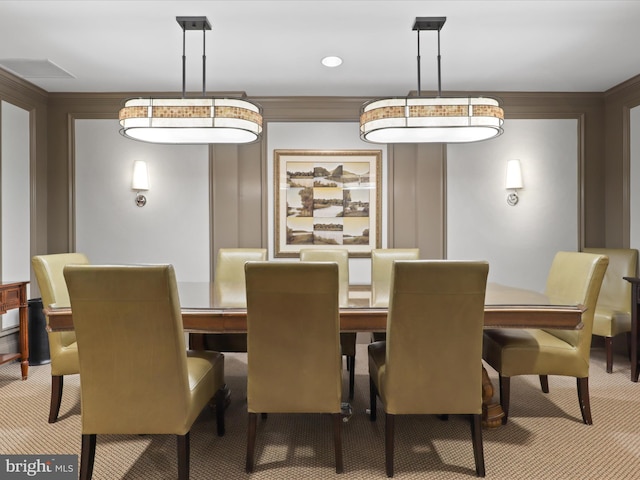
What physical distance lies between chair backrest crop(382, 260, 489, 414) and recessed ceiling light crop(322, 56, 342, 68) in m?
2.08

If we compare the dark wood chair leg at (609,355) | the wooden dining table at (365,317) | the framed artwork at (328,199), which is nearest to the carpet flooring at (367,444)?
the dark wood chair leg at (609,355)

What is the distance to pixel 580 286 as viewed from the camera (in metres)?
2.29

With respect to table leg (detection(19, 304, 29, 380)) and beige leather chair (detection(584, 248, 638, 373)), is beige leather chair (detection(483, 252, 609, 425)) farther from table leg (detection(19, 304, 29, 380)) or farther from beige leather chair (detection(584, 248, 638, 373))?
table leg (detection(19, 304, 29, 380))

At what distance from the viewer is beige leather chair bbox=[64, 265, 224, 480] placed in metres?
1.57

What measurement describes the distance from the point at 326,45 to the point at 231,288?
73.4 inches

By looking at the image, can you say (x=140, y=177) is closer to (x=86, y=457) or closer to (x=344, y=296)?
(x=344, y=296)

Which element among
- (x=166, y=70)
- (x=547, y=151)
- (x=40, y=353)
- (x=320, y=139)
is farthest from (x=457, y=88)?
(x=40, y=353)

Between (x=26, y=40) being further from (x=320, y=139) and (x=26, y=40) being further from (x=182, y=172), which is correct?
(x=320, y=139)

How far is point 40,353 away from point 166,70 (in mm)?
2605

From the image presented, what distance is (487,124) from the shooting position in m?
2.38

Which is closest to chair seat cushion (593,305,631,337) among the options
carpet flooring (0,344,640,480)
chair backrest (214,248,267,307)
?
carpet flooring (0,344,640,480)

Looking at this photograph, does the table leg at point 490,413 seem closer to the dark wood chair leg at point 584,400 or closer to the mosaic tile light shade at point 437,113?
the dark wood chair leg at point 584,400

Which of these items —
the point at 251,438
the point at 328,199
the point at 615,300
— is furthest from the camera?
the point at 328,199

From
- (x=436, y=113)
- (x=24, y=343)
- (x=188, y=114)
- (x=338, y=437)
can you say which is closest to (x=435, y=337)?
(x=338, y=437)
